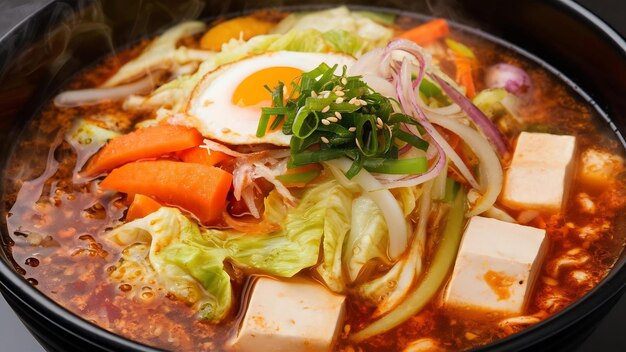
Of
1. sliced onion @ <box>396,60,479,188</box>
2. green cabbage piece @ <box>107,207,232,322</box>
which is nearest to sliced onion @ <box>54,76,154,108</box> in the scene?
green cabbage piece @ <box>107,207,232,322</box>

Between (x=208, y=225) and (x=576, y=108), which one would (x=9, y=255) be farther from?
(x=576, y=108)

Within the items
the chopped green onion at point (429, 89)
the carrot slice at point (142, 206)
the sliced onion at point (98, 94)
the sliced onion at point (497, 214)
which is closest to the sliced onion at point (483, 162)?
the sliced onion at point (497, 214)

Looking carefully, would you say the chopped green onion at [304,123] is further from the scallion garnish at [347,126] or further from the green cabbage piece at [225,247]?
the green cabbage piece at [225,247]

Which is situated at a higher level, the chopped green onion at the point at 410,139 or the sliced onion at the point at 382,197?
the chopped green onion at the point at 410,139

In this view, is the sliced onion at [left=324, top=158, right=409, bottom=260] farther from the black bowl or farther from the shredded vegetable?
the black bowl

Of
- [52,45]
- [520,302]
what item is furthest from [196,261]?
[52,45]

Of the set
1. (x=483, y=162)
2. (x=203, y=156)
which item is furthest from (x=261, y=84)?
(x=483, y=162)
